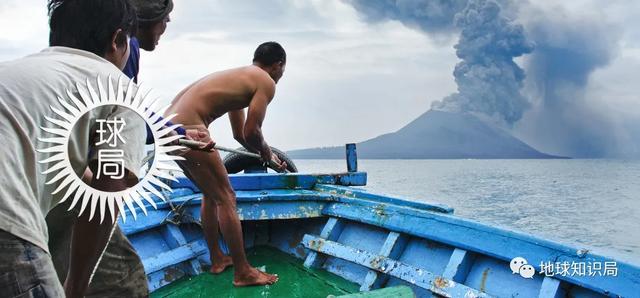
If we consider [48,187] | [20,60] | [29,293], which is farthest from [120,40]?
[29,293]

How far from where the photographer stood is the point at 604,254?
2156 millimetres

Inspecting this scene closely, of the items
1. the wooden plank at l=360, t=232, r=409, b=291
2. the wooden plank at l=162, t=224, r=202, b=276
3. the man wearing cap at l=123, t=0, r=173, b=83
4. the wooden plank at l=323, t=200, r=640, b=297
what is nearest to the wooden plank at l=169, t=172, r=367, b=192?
the wooden plank at l=162, t=224, r=202, b=276

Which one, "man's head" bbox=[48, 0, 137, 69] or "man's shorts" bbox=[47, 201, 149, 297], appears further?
"man's shorts" bbox=[47, 201, 149, 297]

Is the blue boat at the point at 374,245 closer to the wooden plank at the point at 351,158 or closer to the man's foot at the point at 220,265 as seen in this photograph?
the man's foot at the point at 220,265

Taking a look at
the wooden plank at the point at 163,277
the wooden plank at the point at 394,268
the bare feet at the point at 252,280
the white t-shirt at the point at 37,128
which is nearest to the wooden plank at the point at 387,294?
the wooden plank at the point at 394,268

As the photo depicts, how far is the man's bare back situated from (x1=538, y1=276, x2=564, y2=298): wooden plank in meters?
2.26

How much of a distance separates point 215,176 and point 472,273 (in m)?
1.76

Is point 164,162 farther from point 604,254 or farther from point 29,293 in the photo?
point 604,254

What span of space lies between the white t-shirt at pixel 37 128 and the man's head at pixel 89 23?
0.06 m

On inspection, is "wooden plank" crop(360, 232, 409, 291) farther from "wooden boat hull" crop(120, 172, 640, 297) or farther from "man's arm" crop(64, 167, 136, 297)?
"man's arm" crop(64, 167, 136, 297)

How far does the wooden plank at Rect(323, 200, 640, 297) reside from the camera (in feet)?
6.72

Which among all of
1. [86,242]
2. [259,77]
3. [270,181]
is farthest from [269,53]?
[86,242]

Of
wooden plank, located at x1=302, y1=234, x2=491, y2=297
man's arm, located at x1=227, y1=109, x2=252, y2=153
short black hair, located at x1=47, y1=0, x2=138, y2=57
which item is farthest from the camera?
man's arm, located at x1=227, y1=109, x2=252, y2=153

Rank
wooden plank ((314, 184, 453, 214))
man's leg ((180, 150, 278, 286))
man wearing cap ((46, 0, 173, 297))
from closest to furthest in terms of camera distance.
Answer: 1. man wearing cap ((46, 0, 173, 297))
2. man's leg ((180, 150, 278, 286))
3. wooden plank ((314, 184, 453, 214))
